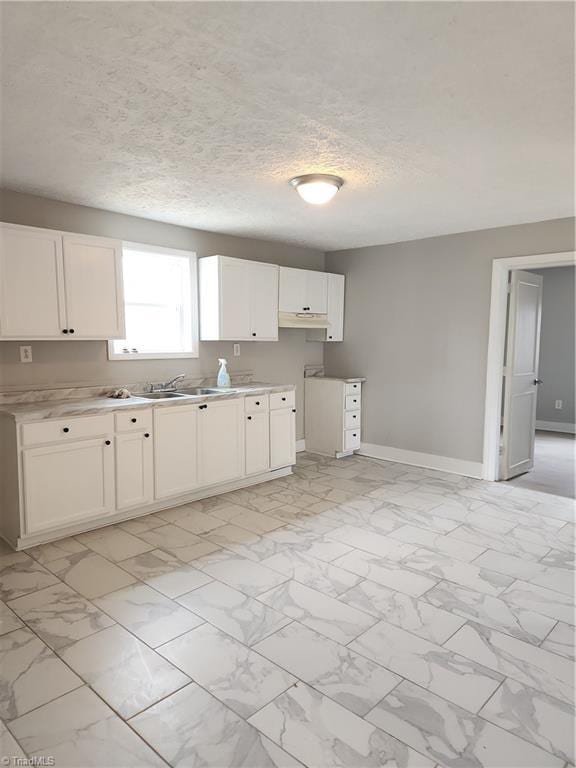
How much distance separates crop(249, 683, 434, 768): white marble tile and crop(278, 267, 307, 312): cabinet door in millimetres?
3854

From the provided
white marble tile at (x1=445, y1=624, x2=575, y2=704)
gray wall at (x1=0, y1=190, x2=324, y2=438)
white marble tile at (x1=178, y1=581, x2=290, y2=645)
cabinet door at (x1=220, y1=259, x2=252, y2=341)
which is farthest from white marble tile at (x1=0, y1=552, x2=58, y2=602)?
cabinet door at (x1=220, y1=259, x2=252, y2=341)

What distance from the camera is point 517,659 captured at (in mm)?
2158

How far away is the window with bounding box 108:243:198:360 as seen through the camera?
4.30m

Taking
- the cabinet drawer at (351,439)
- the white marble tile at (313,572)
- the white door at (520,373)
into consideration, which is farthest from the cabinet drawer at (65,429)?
the white door at (520,373)

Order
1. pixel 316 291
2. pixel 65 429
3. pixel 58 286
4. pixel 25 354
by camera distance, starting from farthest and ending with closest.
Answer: pixel 316 291 < pixel 25 354 < pixel 58 286 < pixel 65 429

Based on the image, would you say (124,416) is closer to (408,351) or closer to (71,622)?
(71,622)

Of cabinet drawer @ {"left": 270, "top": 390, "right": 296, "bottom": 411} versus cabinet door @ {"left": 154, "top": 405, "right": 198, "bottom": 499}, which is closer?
cabinet door @ {"left": 154, "top": 405, "right": 198, "bottom": 499}

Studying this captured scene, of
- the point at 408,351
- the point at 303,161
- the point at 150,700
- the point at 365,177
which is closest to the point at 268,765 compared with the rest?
the point at 150,700

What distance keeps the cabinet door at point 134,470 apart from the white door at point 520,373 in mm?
3279

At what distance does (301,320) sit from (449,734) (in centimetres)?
415

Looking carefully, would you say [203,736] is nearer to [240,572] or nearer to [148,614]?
[148,614]

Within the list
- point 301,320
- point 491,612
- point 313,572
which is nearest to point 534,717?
point 491,612

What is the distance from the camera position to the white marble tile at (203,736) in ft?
5.33

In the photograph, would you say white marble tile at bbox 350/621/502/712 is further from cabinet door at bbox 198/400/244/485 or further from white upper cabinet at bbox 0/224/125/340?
white upper cabinet at bbox 0/224/125/340
